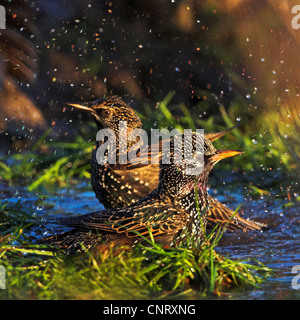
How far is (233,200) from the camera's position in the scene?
5.89 metres

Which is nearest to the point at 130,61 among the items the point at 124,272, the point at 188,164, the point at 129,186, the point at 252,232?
the point at 129,186

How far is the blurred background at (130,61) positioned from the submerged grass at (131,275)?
12.8 feet

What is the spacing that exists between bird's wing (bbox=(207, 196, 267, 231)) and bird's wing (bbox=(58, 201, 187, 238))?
793mm

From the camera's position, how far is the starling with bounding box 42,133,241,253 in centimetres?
409

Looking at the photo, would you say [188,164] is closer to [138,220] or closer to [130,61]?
[138,220]

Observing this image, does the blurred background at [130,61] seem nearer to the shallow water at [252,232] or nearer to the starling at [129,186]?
the shallow water at [252,232]

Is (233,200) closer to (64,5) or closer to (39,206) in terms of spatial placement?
(39,206)

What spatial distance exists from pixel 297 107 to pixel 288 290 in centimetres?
382

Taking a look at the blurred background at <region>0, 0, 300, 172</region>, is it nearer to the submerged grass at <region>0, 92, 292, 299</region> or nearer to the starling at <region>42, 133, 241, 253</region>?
the starling at <region>42, 133, 241, 253</region>

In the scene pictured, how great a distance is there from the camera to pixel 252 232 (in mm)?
4965

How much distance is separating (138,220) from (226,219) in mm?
1093

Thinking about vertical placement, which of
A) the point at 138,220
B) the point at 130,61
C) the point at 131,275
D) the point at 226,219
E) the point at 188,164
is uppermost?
the point at 130,61

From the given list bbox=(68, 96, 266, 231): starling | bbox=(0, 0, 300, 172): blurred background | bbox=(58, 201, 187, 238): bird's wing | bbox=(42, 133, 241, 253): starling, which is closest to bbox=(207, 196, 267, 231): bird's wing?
bbox=(68, 96, 266, 231): starling

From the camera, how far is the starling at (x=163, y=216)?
409 centimetres
